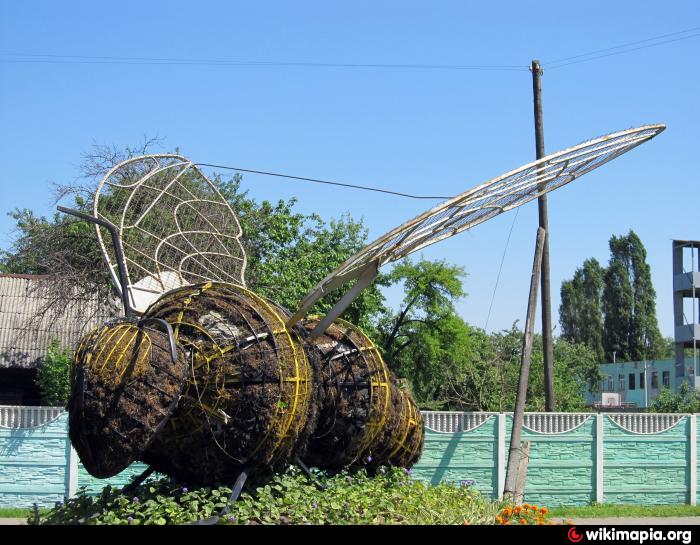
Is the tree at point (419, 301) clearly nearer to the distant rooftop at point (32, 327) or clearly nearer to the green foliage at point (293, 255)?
the green foliage at point (293, 255)

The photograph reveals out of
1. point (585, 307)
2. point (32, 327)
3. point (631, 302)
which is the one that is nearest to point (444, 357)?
point (32, 327)

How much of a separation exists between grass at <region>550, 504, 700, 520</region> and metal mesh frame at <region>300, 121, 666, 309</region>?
8.35 metres

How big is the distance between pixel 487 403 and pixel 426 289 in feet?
12.3

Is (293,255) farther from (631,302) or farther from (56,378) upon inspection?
(631,302)

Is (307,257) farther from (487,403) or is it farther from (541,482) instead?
(541,482)

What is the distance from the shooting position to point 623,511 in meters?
17.2

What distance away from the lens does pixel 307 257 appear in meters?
24.0

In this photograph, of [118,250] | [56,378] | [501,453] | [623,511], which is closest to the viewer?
[118,250]

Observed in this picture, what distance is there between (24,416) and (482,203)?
9.79 meters

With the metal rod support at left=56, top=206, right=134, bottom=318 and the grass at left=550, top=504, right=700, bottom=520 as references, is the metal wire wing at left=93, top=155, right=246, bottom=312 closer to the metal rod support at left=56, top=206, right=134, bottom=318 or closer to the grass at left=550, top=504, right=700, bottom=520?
the metal rod support at left=56, top=206, right=134, bottom=318

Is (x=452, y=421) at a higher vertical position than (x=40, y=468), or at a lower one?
higher

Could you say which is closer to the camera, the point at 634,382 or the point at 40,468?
the point at 40,468

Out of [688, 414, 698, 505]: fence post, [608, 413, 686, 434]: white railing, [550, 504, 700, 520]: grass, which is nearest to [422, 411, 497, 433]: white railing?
[550, 504, 700, 520]: grass
